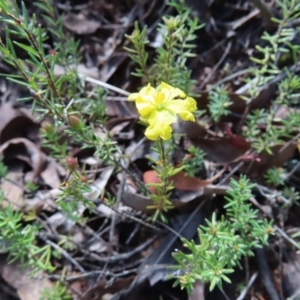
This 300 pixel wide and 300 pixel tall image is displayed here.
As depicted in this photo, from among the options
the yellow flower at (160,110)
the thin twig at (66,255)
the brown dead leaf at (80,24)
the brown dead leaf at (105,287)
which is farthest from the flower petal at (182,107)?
the brown dead leaf at (80,24)

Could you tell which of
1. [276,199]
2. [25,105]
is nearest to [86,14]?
[25,105]

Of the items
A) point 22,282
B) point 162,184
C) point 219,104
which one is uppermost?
point 219,104

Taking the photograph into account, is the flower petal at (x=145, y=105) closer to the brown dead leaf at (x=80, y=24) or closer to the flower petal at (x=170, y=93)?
the flower petal at (x=170, y=93)

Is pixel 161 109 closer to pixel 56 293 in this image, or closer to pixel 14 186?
pixel 56 293

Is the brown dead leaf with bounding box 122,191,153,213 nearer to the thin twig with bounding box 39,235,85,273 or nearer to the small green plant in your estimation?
the thin twig with bounding box 39,235,85,273

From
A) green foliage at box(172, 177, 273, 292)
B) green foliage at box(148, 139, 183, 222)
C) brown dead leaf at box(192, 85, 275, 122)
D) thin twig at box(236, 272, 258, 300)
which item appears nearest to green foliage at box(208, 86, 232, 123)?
brown dead leaf at box(192, 85, 275, 122)

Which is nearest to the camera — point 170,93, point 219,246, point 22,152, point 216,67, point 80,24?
point 170,93

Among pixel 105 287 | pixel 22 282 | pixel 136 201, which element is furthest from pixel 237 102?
pixel 22 282
